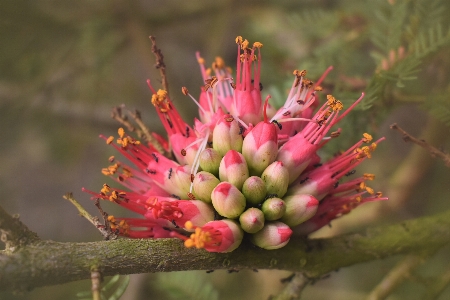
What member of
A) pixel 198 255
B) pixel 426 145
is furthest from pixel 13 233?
pixel 426 145

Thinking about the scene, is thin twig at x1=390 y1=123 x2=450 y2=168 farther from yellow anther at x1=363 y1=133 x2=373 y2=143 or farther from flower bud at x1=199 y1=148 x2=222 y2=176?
flower bud at x1=199 y1=148 x2=222 y2=176

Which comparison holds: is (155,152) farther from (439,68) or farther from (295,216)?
(439,68)

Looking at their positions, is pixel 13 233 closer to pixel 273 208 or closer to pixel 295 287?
pixel 273 208

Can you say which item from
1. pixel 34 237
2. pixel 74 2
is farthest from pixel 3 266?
pixel 74 2

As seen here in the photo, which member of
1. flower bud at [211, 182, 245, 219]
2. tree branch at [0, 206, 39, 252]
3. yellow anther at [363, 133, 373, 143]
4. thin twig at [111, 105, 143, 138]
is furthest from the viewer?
thin twig at [111, 105, 143, 138]

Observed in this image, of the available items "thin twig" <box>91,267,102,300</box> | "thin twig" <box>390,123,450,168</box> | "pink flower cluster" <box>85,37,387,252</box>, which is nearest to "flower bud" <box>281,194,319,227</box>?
"pink flower cluster" <box>85,37,387,252</box>

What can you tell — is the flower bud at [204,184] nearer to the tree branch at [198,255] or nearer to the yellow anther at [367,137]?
the tree branch at [198,255]
